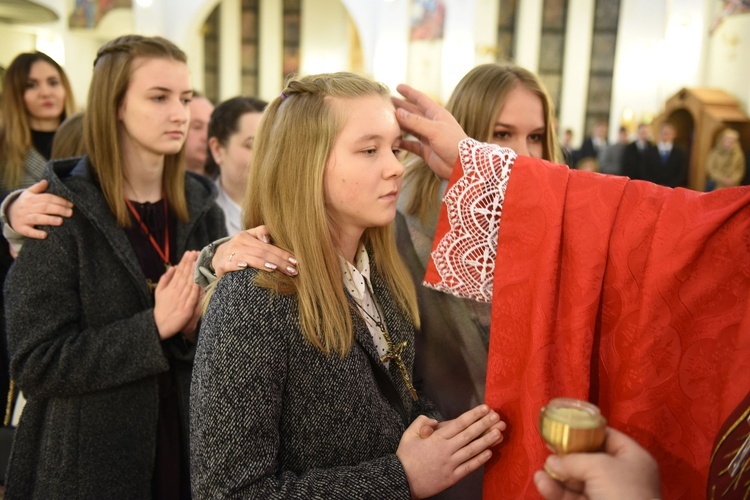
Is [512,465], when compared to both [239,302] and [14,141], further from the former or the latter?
[14,141]

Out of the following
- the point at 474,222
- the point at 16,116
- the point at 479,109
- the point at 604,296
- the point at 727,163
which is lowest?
the point at 727,163

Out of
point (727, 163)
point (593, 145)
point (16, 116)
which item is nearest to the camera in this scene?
point (16, 116)

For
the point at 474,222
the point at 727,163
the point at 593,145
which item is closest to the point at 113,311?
the point at 474,222

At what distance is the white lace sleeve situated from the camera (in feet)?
4.67

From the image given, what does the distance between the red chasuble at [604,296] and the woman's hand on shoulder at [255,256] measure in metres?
0.37

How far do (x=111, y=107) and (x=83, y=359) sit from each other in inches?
32.8

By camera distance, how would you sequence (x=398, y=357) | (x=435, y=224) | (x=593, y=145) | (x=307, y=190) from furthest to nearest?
(x=593, y=145), (x=435, y=224), (x=398, y=357), (x=307, y=190)

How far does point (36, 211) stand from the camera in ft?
5.77

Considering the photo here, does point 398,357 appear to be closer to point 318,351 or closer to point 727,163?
point 318,351

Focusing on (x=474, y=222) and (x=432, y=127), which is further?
(x=432, y=127)

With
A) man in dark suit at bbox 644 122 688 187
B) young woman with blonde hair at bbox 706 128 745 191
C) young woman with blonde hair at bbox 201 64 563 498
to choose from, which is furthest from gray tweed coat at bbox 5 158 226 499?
man in dark suit at bbox 644 122 688 187

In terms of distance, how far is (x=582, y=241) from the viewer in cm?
129

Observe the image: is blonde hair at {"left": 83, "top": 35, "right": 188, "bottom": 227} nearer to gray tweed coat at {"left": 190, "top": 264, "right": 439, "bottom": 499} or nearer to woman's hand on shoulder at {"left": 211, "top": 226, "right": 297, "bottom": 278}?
woman's hand on shoulder at {"left": 211, "top": 226, "right": 297, "bottom": 278}

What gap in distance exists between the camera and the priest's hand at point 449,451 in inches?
50.8
